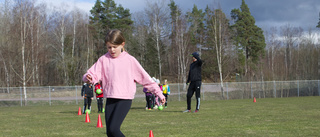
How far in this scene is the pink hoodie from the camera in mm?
4375

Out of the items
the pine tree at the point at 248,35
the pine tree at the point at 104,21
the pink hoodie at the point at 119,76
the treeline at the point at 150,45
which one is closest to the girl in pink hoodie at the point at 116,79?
the pink hoodie at the point at 119,76

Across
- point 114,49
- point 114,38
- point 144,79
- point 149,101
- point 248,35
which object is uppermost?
point 248,35

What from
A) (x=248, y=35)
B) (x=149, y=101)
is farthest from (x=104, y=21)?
(x=149, y=101)

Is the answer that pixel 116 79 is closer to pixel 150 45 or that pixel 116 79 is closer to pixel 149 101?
pixel 149 101

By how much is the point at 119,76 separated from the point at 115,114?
533mm

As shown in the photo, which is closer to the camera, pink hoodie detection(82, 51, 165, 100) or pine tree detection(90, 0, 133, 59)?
pink hoodie detection(82, 51, 165, 100)

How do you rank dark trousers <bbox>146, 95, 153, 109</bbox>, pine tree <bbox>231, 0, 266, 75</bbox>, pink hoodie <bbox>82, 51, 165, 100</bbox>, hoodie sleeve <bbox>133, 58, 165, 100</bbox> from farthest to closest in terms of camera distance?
pine tree <bbox>231, 0, 266, 75</bbox>
dark trousers <bbox>146, 95, 153, 109</bbox>
hoodie sleeve <bbox>133, 58, 165, 100</bbox>
pink hoodie <bbox>82, 51, 165, 100</bbox>

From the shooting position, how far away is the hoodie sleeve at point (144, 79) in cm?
455

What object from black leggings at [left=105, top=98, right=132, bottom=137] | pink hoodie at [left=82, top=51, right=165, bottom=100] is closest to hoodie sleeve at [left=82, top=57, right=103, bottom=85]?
pink hoodie at [left=82, top=51, right=165, bottom=100]

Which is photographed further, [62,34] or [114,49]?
[62,34]

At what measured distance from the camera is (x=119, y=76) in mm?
4438

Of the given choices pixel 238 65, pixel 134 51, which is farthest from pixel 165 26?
pixel 238 65

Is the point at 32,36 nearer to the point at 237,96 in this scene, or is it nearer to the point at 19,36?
the point at 19,36

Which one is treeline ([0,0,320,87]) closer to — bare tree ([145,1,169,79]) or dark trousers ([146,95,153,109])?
bare tree ([145,1,169,79])
